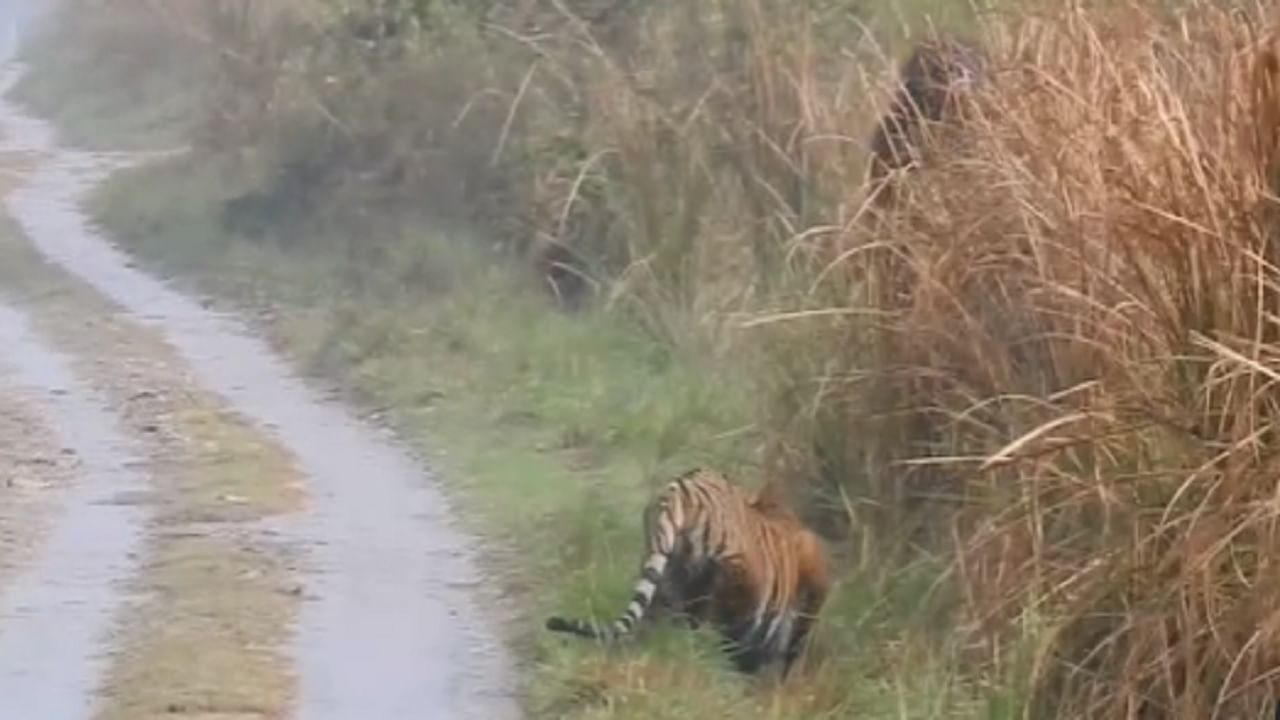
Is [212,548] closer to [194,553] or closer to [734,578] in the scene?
[194,553]

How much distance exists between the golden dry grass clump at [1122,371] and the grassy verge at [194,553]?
78.9 inches

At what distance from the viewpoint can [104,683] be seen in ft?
25.4

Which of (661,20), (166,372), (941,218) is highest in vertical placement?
(941,218)

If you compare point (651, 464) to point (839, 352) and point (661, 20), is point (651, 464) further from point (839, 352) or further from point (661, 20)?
point (661, 20)

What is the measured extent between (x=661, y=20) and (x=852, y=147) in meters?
4.46

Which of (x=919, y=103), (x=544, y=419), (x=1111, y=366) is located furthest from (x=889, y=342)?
(x=544, y=419)

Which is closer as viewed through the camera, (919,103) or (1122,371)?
(1122,371)

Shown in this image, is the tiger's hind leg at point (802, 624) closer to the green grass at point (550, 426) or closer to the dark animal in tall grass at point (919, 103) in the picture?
the green grass at point (550, 426)

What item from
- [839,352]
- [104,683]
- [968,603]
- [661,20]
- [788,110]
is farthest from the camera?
[661,20]

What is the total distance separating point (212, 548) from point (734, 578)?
241 centimetres

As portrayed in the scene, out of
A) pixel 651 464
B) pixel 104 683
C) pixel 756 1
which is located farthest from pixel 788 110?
pixel 104 683

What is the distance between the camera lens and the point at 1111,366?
6.40m

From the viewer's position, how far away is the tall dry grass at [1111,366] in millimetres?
5844

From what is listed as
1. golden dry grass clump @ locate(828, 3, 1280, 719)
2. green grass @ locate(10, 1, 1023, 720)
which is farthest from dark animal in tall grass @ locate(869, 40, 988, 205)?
green grass @ locate(10, 1, 1023, 720)
